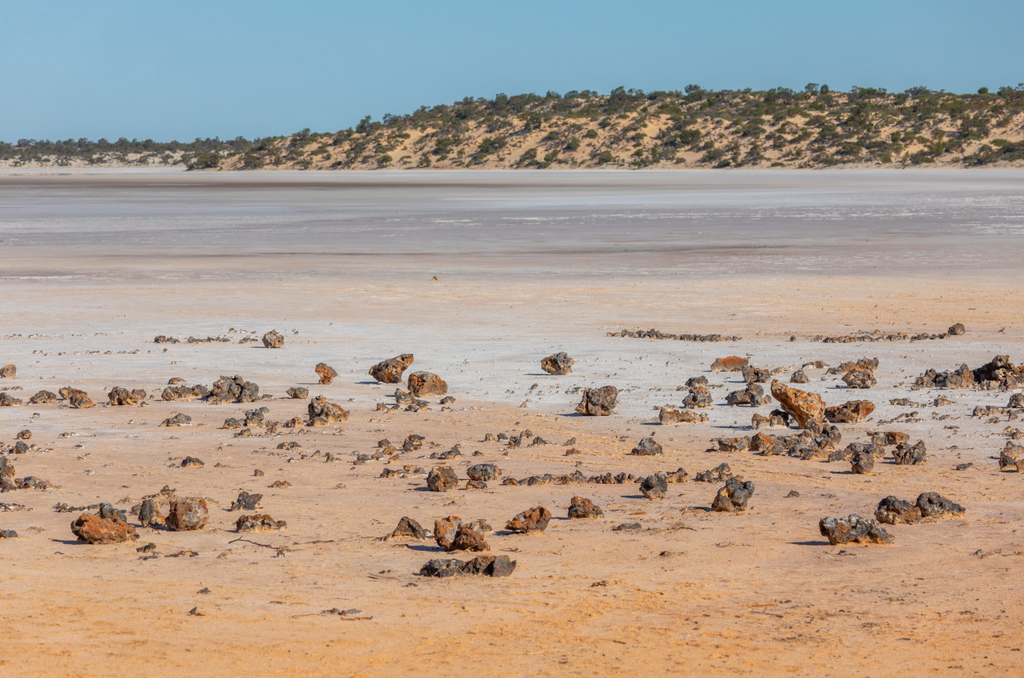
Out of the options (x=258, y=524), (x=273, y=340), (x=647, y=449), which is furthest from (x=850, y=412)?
(x=273, y=340)

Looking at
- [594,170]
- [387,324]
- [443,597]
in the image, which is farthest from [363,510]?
[594,170]

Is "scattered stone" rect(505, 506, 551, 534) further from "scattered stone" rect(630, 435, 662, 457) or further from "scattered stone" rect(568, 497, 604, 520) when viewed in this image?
"scattered stone" rect(630, 435, 662, 457)

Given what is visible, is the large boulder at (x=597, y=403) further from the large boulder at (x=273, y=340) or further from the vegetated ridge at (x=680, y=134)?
the vegetated ridge at (x=680, y=134)

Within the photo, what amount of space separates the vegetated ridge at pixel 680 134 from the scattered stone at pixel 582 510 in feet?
276

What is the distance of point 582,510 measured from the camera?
25.0 ft

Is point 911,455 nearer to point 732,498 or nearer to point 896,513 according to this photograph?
point 896,513

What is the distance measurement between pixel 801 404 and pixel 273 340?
660 cm

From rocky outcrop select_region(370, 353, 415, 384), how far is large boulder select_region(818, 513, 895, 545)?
607 cm

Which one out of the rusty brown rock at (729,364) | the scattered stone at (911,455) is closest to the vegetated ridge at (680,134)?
the rusty brown rock at (729,364)

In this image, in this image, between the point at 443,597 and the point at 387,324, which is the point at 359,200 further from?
the point at 443,597

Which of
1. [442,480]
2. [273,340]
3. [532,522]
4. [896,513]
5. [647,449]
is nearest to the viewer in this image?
[532,522]

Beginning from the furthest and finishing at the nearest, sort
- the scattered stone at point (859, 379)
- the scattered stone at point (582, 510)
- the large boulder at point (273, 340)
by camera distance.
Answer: the large boulder at point (273, 340), the scattered stone at point (859, 379), the scattered stone at point (582, 510)

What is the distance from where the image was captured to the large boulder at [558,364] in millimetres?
12734

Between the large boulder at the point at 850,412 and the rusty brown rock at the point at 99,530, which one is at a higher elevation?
the large boulder at the point at 850,412
